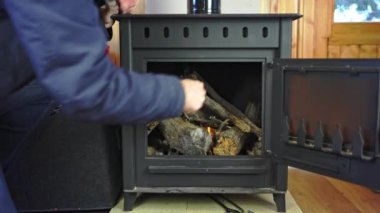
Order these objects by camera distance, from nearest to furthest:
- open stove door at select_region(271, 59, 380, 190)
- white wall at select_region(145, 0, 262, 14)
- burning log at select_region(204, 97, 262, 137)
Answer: open stove door at select_region(271, 59, 380, 190) < burning log at select_region(204, 97, 262, 137) < white wall at select_region(145, 0, 262, 14)

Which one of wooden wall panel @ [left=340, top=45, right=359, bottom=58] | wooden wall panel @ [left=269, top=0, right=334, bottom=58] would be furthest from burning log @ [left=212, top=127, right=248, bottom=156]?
wooden wall panel @ [left=340, top=45, right=359, bottom=58]

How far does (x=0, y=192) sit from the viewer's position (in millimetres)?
701

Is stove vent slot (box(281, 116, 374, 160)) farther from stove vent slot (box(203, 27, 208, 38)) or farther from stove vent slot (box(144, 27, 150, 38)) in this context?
stove vent slot (box(144, 27, 150, 38))

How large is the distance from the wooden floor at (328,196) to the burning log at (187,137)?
371 millimetres

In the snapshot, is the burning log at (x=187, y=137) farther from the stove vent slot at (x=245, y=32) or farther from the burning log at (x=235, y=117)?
the stove vent slot at (x=245, y=32)

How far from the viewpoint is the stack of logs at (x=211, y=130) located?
4.30ft

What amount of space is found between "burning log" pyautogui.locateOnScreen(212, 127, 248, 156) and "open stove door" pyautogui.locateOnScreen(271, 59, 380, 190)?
7.0 inches

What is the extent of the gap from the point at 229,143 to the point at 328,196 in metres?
0.40

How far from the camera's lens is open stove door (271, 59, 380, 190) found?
36.1 inches

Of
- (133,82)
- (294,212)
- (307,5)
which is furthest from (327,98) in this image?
(307,5)

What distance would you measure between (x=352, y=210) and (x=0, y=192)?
1038 millimetres

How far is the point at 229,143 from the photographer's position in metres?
1.33

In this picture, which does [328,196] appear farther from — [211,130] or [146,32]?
[146,32]

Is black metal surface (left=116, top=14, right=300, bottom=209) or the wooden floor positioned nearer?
black metal surface (left=116, top=14, right=300, bottom=209)
